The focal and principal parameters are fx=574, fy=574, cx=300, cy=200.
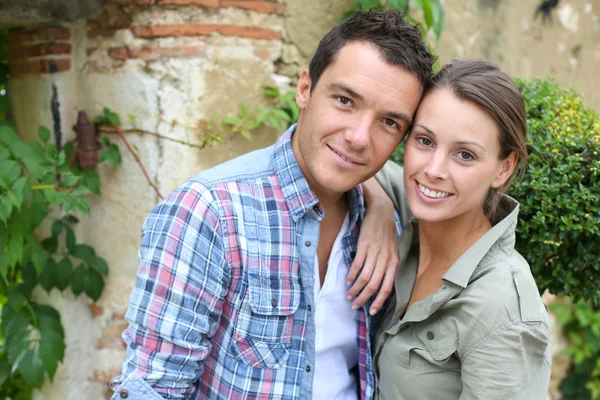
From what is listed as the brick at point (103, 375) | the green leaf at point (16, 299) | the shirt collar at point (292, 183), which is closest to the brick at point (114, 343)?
the brick at point (103, 375)

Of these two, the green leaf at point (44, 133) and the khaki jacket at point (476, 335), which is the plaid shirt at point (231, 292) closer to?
the khaki jacket at point (476, 335)

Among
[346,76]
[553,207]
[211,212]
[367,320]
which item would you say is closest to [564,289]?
[553,207]

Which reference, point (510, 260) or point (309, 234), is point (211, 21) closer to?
point (309, 234)

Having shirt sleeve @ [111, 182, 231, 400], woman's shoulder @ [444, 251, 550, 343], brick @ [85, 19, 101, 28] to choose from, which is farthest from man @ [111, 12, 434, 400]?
brick @ [85, 19, 101, 28]

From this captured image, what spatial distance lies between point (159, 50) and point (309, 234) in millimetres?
1162

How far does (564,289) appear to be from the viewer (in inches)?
75.2

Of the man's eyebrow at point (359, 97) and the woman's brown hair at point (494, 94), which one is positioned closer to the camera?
the woman's brown hair at point (494, 94)

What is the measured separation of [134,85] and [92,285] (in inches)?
34.6

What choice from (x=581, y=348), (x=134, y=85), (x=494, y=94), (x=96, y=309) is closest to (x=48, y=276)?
(x=96, y=309)

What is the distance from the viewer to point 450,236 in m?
1.75

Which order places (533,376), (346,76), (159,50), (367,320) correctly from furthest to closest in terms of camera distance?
(159,50), (367,320), (346,76), (533,376)

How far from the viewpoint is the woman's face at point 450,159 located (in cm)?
154

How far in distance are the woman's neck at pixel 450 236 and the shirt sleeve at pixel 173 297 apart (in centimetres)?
65

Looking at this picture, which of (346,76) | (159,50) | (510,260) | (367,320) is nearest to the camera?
(510,260)
